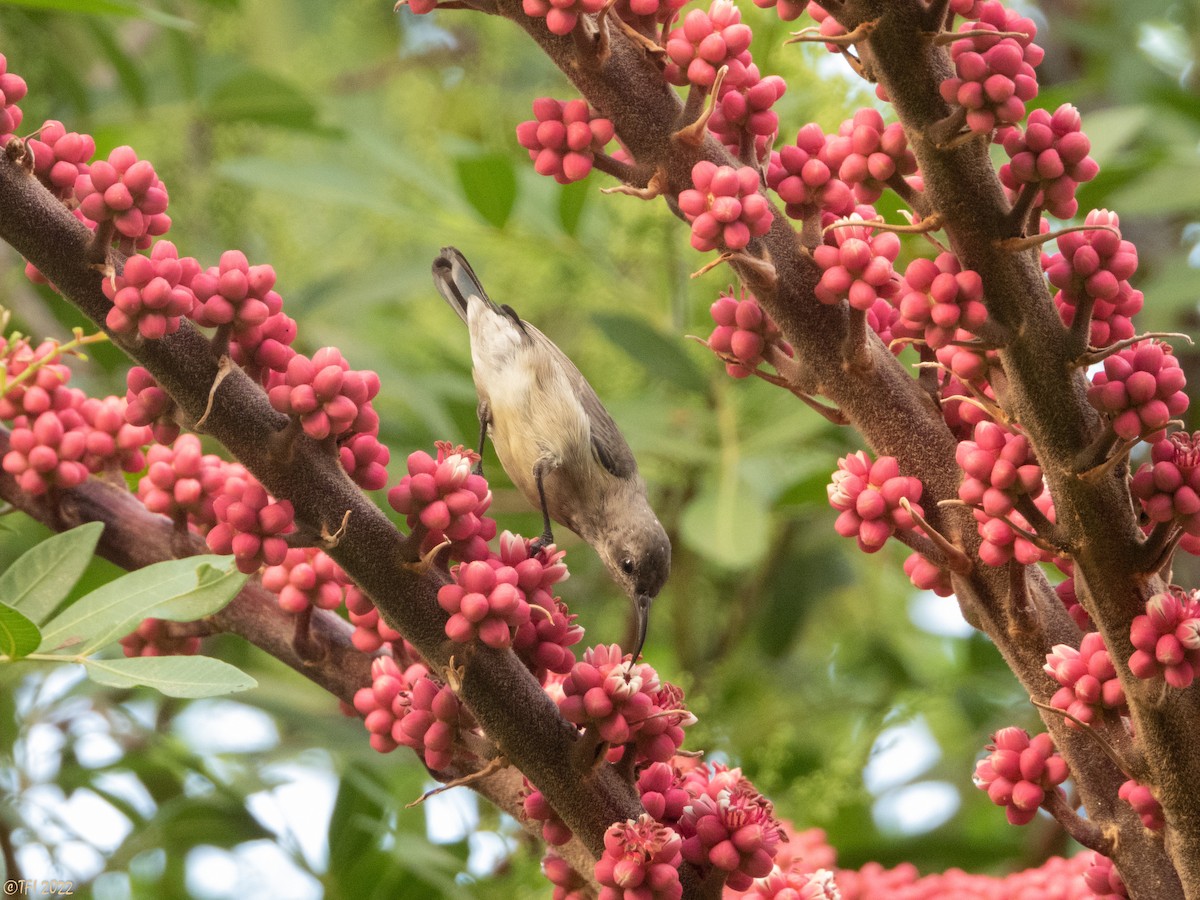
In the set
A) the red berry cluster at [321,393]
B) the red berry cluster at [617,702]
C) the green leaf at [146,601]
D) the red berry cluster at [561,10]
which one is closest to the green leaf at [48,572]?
the green leaf at [146,601]

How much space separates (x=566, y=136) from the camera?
1.78m

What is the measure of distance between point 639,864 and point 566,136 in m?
0.91

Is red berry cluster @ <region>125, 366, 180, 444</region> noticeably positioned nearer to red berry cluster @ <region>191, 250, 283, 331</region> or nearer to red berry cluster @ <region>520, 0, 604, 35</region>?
red berry cluster @ <region>191, 250, 283, 331</region>

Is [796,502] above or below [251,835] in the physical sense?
above

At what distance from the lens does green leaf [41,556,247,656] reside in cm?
182

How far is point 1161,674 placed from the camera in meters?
1.59

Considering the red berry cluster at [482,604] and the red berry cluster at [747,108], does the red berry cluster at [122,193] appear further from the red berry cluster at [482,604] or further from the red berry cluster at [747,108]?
the red berry cluster at [747,108]

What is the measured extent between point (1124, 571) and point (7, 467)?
1599 millimetres

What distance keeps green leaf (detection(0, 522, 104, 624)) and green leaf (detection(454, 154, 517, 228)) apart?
5.44ft

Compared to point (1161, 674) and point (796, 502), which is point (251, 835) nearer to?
point (796, 502)

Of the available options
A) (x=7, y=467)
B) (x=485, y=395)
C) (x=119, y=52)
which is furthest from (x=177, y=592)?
(x=119, y=52)

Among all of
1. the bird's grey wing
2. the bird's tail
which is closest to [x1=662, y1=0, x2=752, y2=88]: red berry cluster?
the bird's tail

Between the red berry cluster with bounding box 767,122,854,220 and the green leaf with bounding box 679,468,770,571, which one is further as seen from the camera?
the green leaf with bounding box 679,468,770,571

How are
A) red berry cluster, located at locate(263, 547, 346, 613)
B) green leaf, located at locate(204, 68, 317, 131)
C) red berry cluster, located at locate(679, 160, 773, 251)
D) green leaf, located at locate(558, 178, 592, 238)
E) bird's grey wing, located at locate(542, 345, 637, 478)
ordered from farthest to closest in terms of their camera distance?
green leaf, located at locate(204, 68, 317, 131)
green leaf, located at locate(558, 178, 592, 238)
bird's grey wing, located at locate(542, 345, 637, 478)
red berry cluster, located at locate(263, 547, 346, 613)
red berry cluster, located at locate(679, 160, 773, 251)
